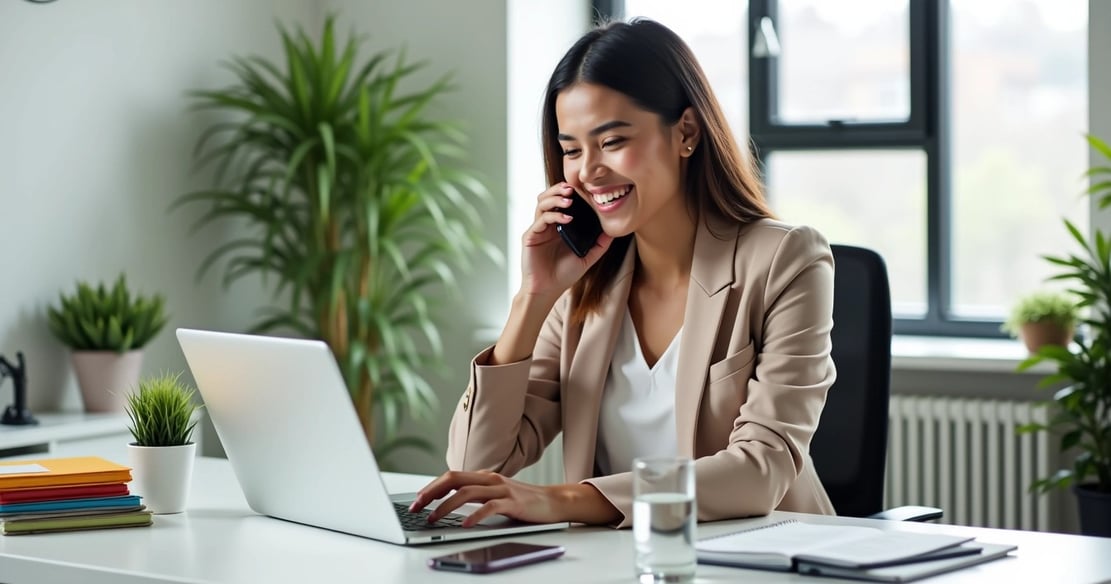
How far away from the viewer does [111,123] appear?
12.2ft

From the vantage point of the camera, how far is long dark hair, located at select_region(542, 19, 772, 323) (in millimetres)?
2072

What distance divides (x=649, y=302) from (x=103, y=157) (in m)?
2.04

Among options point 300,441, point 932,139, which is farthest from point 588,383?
point 932,139

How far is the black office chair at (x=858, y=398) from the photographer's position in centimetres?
223

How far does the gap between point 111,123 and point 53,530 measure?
87.4 inches

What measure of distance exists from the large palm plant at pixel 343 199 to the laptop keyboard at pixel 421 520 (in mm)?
2120

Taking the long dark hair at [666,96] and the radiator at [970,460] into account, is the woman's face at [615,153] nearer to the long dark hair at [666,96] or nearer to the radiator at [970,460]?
the long dark hair at [666,96]

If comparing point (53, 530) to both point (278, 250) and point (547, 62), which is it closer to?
point (278, 250)

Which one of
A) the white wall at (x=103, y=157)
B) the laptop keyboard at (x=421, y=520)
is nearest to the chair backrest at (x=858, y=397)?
the laptop keyboard at (x=421, y=520)

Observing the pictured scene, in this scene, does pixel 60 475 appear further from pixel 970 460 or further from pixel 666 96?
pixel 970 460

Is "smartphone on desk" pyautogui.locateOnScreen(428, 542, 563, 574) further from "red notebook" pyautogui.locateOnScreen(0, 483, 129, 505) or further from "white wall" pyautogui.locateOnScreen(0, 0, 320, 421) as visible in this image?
"white wall" pyautogui.locateOnScreen(0, 0, 320, 421)

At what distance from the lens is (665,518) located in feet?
4.46

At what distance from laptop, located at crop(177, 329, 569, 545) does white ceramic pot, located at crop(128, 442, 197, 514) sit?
0.22 ft

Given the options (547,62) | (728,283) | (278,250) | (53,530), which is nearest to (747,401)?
(728,283)
